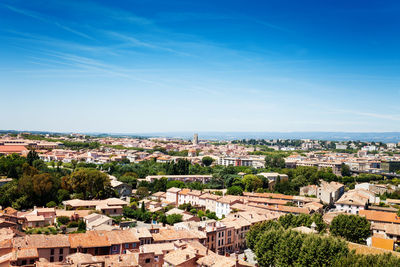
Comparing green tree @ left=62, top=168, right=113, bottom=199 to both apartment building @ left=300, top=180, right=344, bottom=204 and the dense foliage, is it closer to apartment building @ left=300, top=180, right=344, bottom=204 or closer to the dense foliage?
the dense foliage

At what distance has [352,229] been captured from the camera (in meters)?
27.1

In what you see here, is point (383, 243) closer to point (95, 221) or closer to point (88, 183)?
point (95, 221)

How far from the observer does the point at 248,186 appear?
49375 millimetres

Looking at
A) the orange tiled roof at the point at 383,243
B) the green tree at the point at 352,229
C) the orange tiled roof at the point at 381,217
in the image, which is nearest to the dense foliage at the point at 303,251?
the orange tiled roof at the point at 383,243

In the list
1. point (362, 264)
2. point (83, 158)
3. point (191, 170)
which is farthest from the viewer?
point (83, 158)

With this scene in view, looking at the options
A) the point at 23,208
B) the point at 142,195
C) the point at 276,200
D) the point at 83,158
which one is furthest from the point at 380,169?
the point at 23,208

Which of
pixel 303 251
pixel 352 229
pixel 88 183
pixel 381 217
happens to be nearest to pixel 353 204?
pixel 381 217

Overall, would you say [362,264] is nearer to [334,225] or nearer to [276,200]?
[334,225]

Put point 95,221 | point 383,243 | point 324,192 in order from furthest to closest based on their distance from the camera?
1. point 324,192
2. point 95,221
3. point 383,243

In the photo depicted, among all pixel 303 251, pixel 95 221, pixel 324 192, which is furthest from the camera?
pixel 324 192

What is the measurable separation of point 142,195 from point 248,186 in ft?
49.3

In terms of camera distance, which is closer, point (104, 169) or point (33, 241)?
point (33, 241)

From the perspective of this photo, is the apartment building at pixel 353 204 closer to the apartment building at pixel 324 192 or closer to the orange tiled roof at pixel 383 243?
the apartment building at pixel 324 192

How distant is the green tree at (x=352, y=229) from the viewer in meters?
27.1
